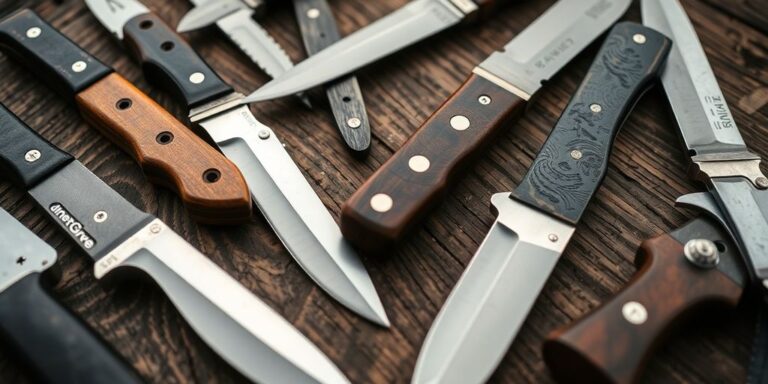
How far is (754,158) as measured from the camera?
4.35 ft

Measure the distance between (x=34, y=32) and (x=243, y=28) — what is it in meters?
0.50

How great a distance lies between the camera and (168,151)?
4.29 feet

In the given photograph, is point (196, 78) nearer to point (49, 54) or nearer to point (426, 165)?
point (49, 54)

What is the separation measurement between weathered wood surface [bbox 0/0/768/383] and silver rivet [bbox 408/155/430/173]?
15cm

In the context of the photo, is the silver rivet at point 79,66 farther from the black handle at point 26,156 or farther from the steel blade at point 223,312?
the steel blade at point 223,312

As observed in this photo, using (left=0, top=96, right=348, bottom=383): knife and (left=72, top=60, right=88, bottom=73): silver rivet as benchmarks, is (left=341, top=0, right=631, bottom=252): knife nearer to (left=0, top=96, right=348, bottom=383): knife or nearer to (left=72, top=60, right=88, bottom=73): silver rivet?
(left=0, top=96, right=348, bottom=383): knife

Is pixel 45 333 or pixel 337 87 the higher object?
pixel 337 87

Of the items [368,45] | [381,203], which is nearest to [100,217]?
[381,203]

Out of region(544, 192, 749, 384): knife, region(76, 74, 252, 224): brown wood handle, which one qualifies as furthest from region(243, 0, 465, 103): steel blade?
region(544, 192, 749, 384): knife

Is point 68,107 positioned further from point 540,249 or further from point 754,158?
point 754,158

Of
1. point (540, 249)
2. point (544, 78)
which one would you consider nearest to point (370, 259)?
point (540, 249)

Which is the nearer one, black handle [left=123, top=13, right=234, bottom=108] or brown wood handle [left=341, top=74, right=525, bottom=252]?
brown wood handle [left=341, top=74, right=525, bottom=252]

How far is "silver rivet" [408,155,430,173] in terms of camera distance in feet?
4.11

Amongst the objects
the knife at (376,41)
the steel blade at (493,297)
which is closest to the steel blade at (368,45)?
the knife at (376,41)
